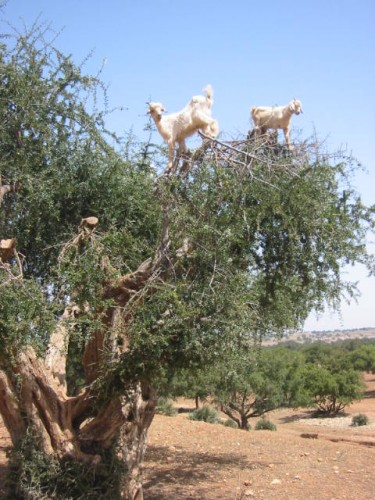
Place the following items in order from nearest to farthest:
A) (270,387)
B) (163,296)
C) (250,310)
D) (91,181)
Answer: (163,296)
(250,310)
(91,181)
(270,387)

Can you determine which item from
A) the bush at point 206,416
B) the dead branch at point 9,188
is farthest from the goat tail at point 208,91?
the bush at point 206,416

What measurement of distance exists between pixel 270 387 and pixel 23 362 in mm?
24471

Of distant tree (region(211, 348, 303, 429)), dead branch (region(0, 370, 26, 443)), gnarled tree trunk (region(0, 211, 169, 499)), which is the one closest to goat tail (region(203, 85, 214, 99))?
gnarled tree trunk (region(0, 211, 169, 499))

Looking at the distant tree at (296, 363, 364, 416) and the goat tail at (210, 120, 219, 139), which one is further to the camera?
the distant tree at (296, 363, 364, 416)

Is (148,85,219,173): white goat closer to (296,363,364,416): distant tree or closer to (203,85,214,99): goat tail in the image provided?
(203,85,214,99): goat tail

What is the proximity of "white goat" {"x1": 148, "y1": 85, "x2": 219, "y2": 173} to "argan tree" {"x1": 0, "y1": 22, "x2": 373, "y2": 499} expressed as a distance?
1.04 ft

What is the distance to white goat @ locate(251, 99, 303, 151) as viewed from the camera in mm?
7562

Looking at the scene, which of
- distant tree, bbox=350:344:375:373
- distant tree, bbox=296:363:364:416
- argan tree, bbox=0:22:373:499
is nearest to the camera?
argan tree, bbox=0:22:373:499

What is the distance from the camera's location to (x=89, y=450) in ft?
26.8

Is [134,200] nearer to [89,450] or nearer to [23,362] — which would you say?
[23,362]

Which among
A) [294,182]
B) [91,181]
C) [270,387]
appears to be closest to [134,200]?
[91,181]

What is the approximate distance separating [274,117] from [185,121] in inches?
47.9

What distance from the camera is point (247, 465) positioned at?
12359 millimetres

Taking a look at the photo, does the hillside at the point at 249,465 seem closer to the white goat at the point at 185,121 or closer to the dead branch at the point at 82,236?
the dead branch at the point at 82,236
